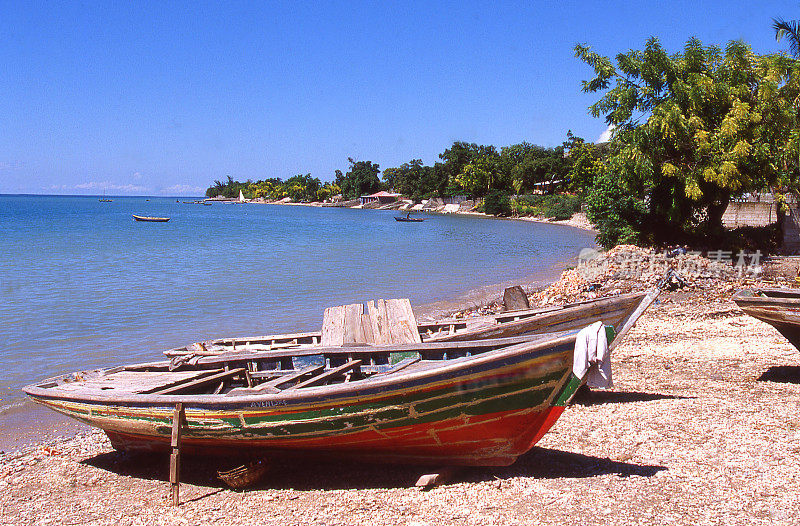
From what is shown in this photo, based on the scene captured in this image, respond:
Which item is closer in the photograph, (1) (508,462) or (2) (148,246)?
(1) (508,462)

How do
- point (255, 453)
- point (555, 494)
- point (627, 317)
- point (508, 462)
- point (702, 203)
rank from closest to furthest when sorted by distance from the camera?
point (555, 494) < point (508, 462) < point (255, 453) < point (627, 317) < point (702, 203)

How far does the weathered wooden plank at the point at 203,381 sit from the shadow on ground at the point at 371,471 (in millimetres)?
1021

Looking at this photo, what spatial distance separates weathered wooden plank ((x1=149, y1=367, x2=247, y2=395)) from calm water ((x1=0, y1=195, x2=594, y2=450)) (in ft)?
13.8

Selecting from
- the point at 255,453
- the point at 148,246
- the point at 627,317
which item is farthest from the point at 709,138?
the point at 148,246

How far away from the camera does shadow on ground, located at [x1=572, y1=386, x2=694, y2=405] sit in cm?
837

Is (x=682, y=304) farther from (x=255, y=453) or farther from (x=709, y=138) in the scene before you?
(x=255, y=453)

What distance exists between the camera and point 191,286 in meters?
24.6

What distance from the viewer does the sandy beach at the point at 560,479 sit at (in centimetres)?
551

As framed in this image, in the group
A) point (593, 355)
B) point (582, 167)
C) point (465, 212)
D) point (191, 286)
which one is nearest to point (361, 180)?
point (465, 212)

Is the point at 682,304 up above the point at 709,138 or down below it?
below

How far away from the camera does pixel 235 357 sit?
7.66 m

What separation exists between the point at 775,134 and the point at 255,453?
2088 centimetres

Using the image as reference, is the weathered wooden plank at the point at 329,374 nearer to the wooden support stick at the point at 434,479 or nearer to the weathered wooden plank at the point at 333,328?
the weathered wooden plank at the point at 333,328

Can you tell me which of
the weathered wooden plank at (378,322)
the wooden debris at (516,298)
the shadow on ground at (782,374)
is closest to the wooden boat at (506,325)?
the weathered wooden plank at (378,322)
